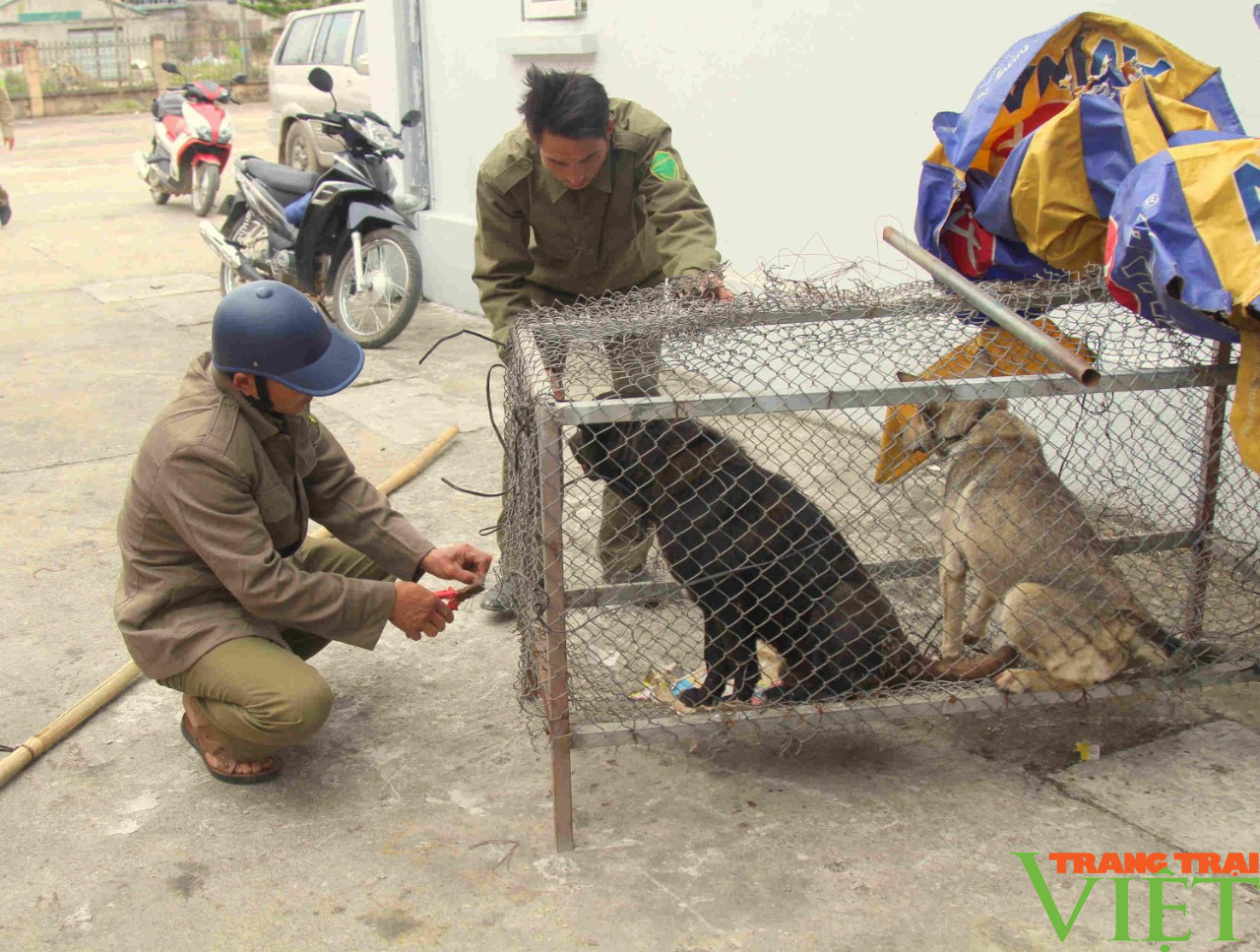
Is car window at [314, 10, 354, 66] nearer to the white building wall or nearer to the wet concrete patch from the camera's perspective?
the white building wall

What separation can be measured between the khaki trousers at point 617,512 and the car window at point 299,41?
423 inches

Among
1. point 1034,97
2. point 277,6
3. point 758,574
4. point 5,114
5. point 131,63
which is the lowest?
point 758,574

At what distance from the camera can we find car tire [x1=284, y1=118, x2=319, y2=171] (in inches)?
369

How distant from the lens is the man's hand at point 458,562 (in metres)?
3.06

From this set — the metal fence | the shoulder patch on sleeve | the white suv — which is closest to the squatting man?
the shoulder patch on sleeve

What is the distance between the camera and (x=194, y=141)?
11.3 meters

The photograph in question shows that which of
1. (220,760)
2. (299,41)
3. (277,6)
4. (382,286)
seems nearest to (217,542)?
(220,760)

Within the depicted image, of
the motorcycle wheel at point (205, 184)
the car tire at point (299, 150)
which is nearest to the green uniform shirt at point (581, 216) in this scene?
the car tire at point (299, 150)

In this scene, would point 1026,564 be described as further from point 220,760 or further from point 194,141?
point 194,141

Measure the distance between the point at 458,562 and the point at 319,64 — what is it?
11.4 m

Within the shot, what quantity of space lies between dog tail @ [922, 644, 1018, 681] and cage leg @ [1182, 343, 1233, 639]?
0.58 meters

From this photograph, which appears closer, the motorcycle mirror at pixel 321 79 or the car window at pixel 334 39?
the motorcycle mirror at pixel 321 79

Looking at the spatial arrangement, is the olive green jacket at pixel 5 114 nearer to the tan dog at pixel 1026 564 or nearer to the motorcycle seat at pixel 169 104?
the motorcycle seat at pixel 169 104

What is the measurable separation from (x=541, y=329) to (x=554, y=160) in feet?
2.06
